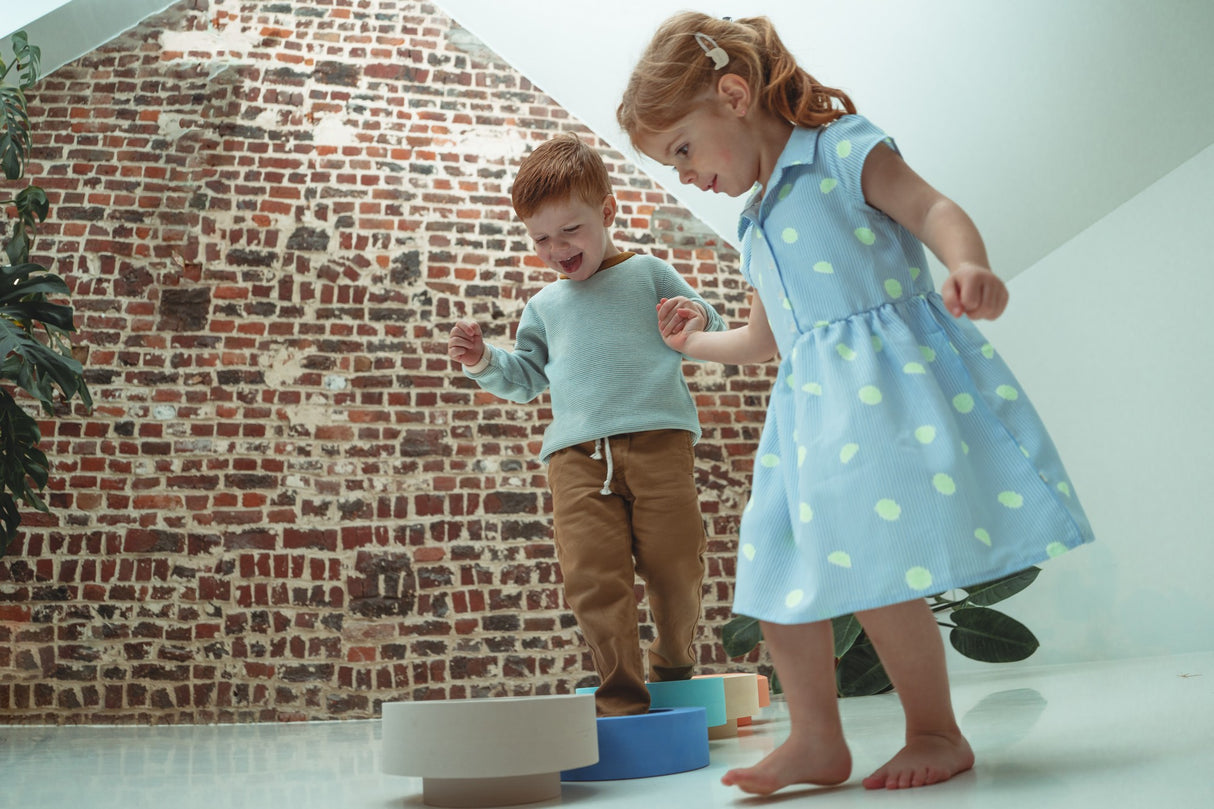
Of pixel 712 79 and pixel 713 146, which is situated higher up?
pixel 712 79

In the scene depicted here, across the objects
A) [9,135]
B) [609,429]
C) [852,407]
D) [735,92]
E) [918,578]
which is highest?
[9,135]

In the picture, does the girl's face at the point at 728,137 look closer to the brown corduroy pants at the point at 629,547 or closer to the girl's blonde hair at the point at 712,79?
the girl's blonde hair at the point at 712,79

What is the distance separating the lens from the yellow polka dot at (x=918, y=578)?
3.55 ft

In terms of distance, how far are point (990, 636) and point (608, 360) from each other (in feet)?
7.09

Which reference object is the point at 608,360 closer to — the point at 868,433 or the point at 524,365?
the point at 524,365

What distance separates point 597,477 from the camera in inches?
78.9

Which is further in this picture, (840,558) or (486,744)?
(486,744)

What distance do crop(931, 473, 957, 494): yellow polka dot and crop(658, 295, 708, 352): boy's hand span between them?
0.65m

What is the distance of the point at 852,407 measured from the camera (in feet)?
3.90

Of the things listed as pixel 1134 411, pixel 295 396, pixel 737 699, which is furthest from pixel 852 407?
pixel 295 396

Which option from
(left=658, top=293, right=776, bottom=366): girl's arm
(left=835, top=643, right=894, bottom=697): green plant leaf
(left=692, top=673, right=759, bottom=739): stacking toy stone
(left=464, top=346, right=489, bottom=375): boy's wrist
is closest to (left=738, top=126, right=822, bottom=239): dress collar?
(left=658, top=293, right=776, bottom=366): girl's arm

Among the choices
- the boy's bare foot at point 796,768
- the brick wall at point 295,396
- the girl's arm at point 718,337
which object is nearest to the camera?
the boy's bare foot at point 796,768

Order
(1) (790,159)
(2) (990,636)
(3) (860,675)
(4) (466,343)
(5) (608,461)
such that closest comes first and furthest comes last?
(1) (790,159) → (5) (608,461) → (4) (466,343) → (2) (990,636) → (3) (860,675)

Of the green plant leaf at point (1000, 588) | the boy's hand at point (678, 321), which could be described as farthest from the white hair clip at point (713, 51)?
the green plant leaf at point (1000, 588)
